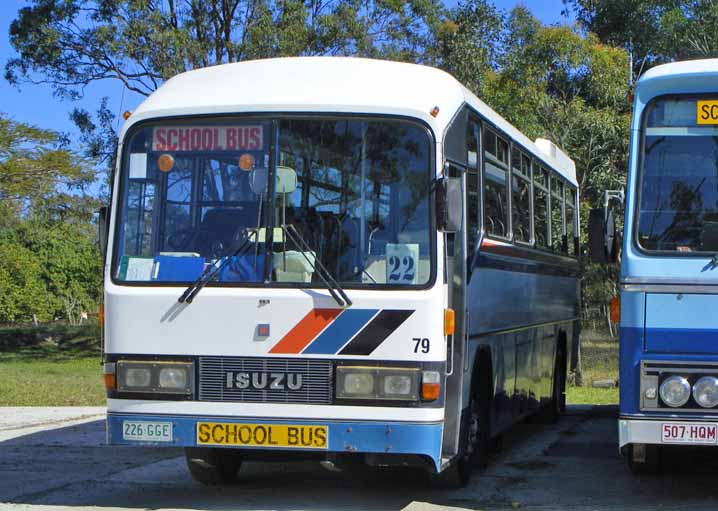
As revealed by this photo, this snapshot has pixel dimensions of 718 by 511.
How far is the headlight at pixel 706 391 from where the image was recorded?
821cm

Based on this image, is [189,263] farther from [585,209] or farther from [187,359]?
[585,209]

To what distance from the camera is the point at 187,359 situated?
869cm

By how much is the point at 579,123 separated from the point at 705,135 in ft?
67.1

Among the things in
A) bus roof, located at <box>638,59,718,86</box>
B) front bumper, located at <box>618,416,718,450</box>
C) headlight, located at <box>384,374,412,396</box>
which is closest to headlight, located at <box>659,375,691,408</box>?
front bumper, located at <box>618,416,718,450</box>

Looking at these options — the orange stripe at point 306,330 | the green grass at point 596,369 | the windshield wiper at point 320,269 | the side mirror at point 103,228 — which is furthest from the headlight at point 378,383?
the green grass at point 596,369

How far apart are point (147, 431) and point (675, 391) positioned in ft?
12.0

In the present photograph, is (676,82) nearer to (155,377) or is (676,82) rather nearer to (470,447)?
(470,447)

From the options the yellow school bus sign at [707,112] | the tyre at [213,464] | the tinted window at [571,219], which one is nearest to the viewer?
the yellow school bus sign at [707,112]

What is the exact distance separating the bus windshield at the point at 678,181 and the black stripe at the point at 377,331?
1.79 meters

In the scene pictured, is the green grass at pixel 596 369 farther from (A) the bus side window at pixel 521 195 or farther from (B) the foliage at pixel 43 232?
(B) the foliage at pixel 43 232

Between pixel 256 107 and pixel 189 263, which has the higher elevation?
pixel 256 107

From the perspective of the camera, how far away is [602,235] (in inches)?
355

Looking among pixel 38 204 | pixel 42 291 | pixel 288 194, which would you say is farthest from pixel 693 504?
pixel 42 291

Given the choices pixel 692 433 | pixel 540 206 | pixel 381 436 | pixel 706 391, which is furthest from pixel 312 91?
pixel 540 206
